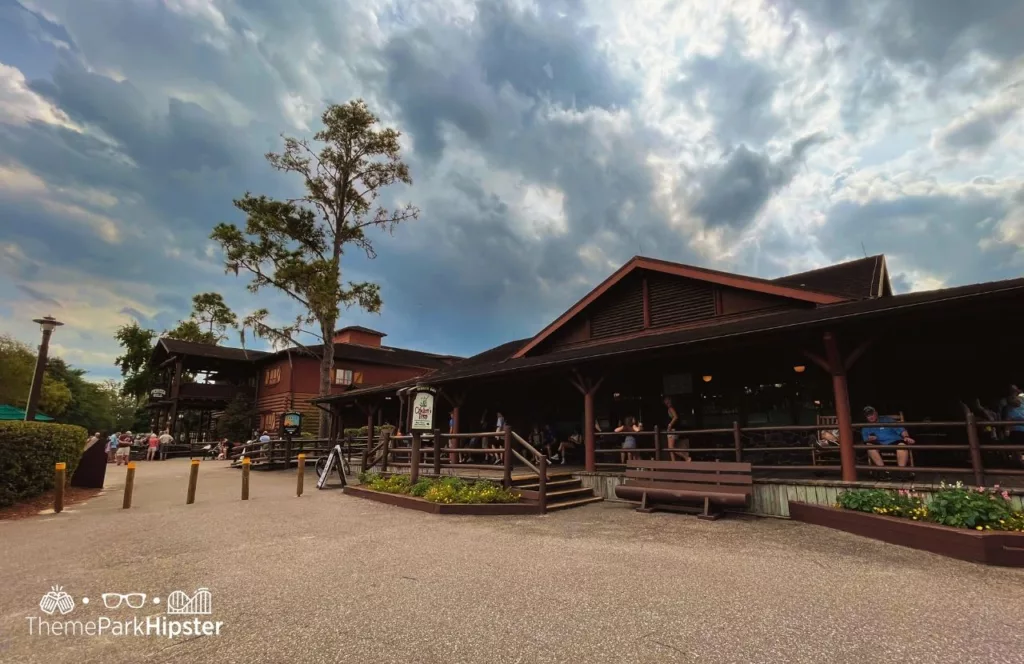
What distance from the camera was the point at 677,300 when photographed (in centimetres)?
1362

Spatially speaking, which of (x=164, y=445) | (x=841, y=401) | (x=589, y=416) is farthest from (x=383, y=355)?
(x=841, y=401)

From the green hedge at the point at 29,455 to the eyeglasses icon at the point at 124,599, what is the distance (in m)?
7.94

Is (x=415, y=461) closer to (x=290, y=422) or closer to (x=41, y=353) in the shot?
(x=41, y=353)

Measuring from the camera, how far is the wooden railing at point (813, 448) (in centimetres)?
684

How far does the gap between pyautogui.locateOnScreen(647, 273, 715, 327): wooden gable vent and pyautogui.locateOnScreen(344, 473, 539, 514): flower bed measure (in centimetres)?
682

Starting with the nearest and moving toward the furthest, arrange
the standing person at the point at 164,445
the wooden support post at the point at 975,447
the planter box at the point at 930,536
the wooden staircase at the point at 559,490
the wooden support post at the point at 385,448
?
1. the planter box at the point at 930,536
2. the wooden support post at the point at 975,447
3. the wooden staircase at the point at 559,490
4. the wooden support post at the point at 385,448
5. the standing person at the point at 164,445

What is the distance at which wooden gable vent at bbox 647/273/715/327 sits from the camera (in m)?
13.1

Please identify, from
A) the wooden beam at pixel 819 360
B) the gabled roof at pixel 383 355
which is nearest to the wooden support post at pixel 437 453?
the wooden beam at pixel 819 360

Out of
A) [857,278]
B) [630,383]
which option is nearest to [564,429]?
[630,383]

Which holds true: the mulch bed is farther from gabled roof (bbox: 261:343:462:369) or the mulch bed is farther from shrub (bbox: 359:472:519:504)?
gabled roof (bbox: 261:343:462:369)

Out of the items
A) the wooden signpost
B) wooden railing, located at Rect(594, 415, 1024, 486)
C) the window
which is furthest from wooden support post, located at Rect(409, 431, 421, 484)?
the window

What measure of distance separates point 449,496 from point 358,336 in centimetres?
3799

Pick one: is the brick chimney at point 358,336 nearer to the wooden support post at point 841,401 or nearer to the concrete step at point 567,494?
the concrete step at point 567,494

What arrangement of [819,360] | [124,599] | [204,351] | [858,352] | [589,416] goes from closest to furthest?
[124,599]
[858,352]
[819,360]
[589,416]
[204,351]
